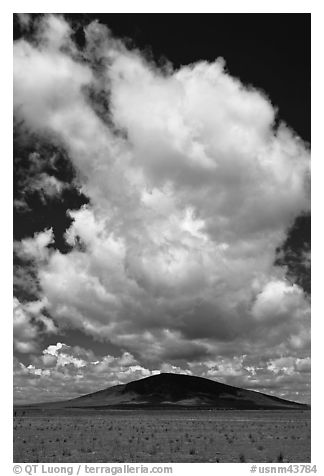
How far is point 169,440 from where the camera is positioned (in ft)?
131

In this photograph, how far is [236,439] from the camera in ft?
137

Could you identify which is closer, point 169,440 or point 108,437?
point 169,440

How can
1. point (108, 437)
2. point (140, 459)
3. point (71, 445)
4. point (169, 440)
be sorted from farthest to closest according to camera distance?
point (108, 437) → point (169, 440) → point (71, 445) → point (140, 459)
